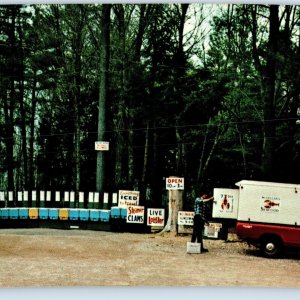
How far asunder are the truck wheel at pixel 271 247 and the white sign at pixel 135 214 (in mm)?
1649

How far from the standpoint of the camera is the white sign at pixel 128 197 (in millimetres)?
7625

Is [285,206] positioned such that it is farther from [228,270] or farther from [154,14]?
[154,14]

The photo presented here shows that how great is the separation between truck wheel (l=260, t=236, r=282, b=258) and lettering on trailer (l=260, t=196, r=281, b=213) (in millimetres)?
373

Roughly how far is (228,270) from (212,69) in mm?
2552

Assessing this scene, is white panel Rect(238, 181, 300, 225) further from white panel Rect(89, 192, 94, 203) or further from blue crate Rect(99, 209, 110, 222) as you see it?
white panel Rect(89, 192, 94, 203)

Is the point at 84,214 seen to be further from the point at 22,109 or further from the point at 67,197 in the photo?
the point at 22,109

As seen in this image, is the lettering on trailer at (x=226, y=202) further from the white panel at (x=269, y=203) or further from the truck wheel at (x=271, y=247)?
the truck wheel at (x=271, y=247)

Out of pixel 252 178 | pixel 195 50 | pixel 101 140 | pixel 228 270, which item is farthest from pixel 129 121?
pixel 228 270

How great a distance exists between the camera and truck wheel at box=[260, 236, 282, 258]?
7.59 metres

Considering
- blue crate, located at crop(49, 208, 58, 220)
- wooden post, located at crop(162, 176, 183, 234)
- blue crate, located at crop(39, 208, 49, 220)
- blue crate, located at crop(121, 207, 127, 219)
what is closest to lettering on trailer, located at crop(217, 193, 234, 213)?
wooden post, located at crop(162, 176, 183, 234)

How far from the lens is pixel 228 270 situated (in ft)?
23.0

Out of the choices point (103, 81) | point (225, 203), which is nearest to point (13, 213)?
point (103, 81)

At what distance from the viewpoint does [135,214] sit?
779 cm

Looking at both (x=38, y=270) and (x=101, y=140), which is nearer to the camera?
(x=38, y=270)
